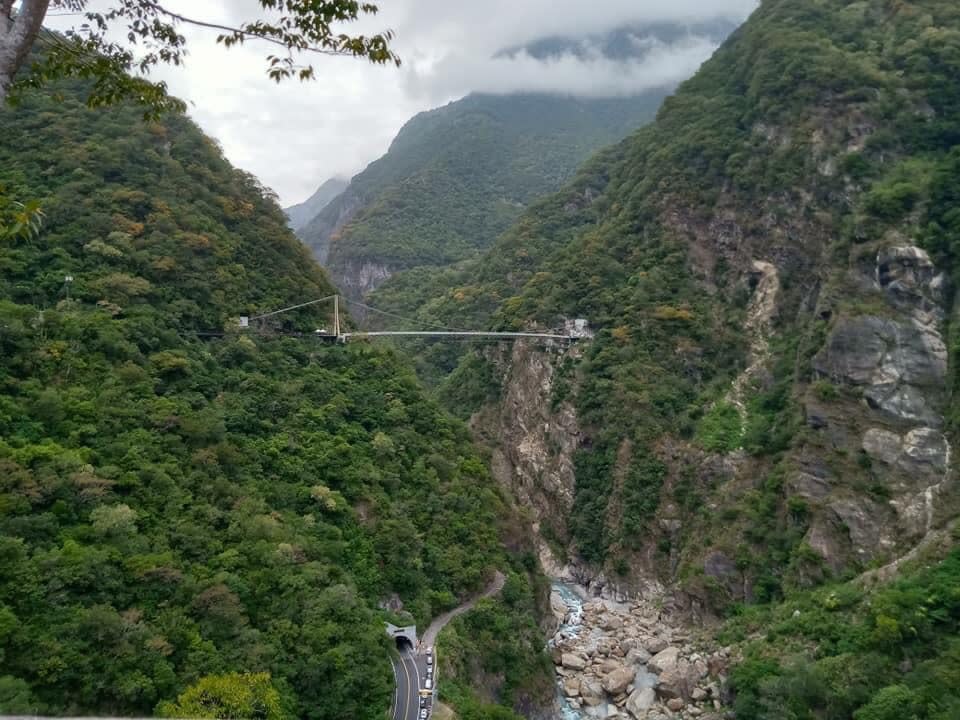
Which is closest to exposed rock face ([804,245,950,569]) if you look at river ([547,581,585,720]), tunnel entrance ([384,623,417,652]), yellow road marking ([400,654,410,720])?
river ([547,581,585,720])

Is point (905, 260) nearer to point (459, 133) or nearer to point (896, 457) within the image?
point (896, 457)

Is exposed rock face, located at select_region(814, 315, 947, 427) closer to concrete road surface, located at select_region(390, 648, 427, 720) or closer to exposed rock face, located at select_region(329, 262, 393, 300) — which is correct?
concrete road surface, located at select_region(390, 648, 427, 720)

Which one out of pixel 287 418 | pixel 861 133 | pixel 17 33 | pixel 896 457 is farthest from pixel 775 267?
pixel 17 33

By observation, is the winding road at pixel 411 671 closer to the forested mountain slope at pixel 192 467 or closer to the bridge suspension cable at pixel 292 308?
the forested mountain slope at pixel 192 467

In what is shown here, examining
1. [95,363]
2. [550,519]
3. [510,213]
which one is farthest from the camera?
[510,213]

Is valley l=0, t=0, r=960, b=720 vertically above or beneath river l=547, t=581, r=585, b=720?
above

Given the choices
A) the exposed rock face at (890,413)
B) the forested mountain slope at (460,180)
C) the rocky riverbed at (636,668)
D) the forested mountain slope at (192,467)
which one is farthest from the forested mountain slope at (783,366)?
the forested mountain slope at (460,180)
